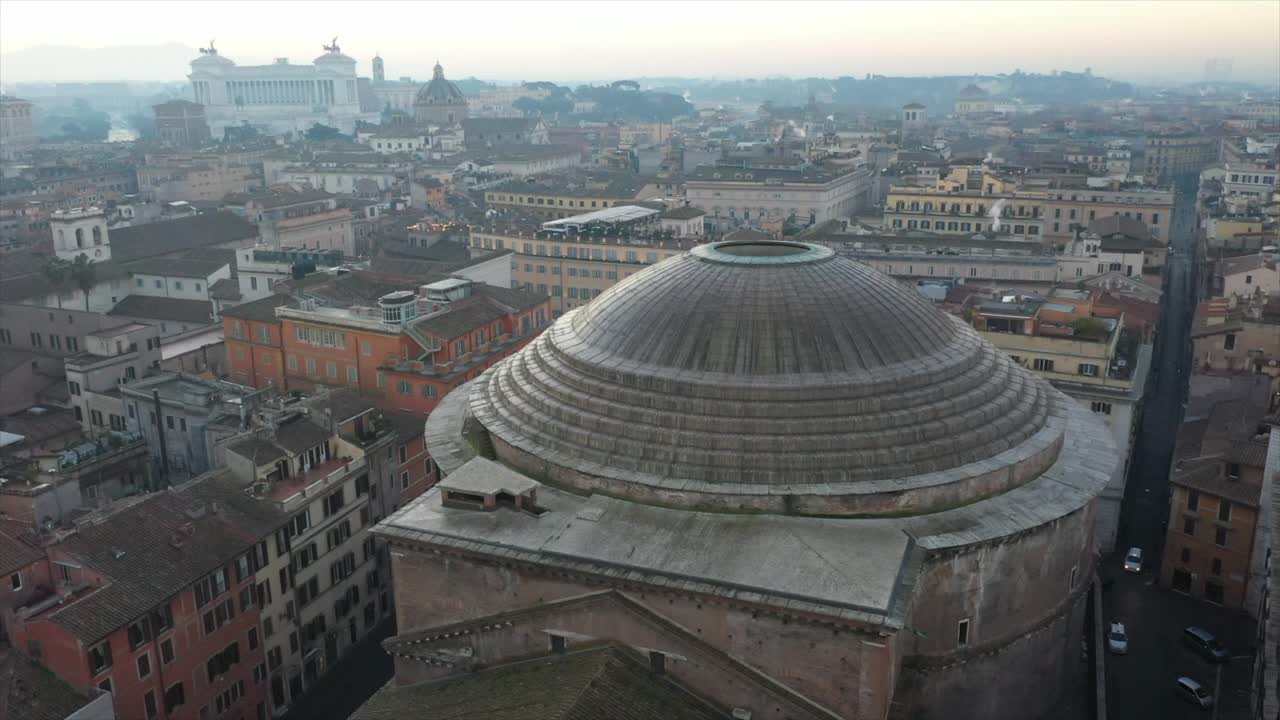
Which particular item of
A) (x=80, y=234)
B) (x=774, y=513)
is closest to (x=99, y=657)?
(x=774, y=513)

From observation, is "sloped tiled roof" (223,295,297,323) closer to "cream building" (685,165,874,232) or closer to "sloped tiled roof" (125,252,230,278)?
"sloped tiled roof" (125,252,230,278)

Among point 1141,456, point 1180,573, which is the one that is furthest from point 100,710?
point 1141,456

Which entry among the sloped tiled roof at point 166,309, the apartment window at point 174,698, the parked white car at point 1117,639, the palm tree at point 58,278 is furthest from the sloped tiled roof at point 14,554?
the palm tree at point 58,278

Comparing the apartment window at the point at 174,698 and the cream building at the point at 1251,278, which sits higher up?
the cream building at the point at 1251,278

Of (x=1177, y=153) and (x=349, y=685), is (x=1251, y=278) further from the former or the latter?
(x=1177, y=153)

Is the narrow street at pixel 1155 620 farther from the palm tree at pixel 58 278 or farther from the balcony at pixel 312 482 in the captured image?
the palm tree at pixel 58 278

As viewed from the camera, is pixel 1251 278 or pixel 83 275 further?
pixel 83 275
